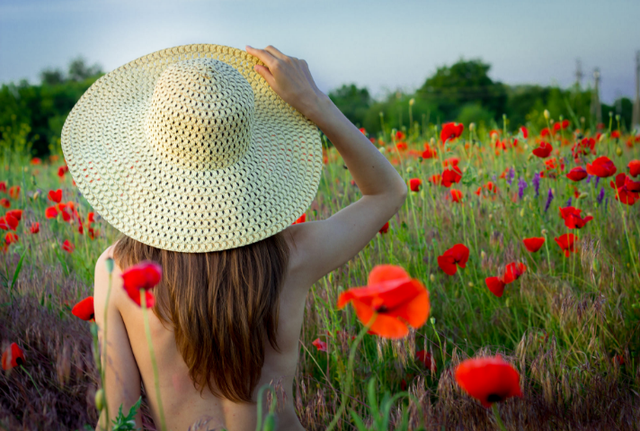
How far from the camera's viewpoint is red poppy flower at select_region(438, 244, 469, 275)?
1.71m

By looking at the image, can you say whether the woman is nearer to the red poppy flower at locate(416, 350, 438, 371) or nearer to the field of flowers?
the field of flowers

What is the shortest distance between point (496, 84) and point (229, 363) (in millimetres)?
42525

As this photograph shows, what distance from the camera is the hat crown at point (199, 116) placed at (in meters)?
Result: 1.03

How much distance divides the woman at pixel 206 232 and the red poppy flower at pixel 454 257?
0.62 metres

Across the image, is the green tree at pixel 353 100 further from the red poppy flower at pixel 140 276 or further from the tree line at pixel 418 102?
the red poppy flower at pixel 140 276

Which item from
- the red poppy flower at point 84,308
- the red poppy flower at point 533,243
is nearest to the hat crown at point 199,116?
the red poppy flower at point 84,308

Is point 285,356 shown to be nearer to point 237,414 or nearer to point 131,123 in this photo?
point 237,414

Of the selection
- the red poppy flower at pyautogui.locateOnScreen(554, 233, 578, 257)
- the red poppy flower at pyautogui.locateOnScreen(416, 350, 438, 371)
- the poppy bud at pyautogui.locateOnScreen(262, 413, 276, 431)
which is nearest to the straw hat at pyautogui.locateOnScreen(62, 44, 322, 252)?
the poppy bud at pyautogui.locateOnScreen(262, 413, 276, 431)

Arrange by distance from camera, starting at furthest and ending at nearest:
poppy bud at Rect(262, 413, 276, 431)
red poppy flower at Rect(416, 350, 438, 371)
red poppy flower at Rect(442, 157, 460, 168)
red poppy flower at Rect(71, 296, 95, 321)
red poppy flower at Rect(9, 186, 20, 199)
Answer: red poppy flower at Rect(9, 186, 20, 199), red poppy flower at Rect(442, 157, 460, 168), red poppy flower at Rect(416, 350, 438, 371), red poppy flower at Rect(71, 296, 95, 321), poppy bud at Rect(262, 413, 276, 431)

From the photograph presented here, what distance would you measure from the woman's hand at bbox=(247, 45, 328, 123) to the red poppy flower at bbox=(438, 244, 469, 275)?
0.79 m

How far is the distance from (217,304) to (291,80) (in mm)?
597

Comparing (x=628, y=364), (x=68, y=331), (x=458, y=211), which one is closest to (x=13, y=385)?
(x=68, y=331)

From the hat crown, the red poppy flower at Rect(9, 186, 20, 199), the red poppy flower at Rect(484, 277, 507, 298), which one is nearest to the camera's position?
the hat crown

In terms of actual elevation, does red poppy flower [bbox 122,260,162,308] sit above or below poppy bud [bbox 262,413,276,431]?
above
